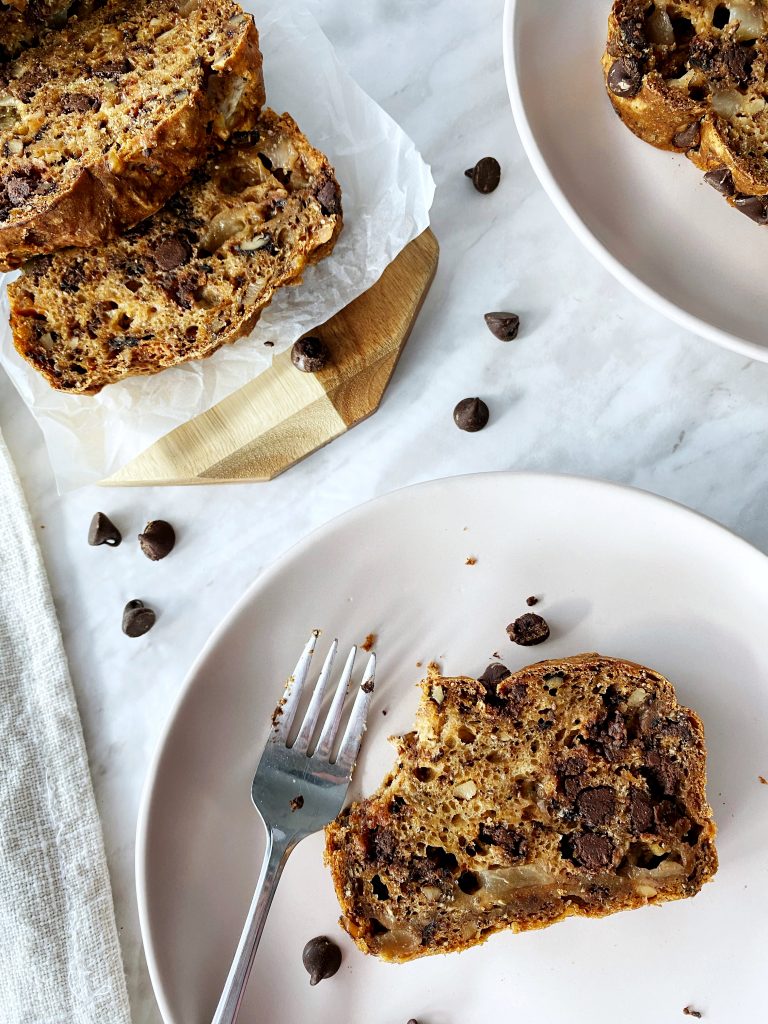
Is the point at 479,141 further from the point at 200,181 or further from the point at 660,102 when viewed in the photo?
the point at 200,181

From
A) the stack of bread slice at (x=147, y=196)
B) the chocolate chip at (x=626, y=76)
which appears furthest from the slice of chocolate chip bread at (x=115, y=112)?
the chocolate chip at (x=626, y=76)

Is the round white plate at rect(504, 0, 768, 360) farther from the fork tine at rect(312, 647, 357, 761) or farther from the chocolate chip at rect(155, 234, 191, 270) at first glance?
the fork tine at rect(312, 647, 357, 761)

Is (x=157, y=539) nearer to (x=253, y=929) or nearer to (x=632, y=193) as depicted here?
(x=253, y=929)

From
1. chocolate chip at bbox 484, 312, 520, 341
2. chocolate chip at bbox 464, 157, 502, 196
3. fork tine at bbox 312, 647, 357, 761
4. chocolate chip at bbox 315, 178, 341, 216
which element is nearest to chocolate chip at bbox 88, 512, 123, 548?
fork tine at bbox 312, 647, 357, 761

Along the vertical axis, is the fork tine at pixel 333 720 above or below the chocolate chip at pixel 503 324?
below

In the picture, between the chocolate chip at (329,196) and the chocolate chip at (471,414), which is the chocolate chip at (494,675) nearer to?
the chocolate chip at (471,414)

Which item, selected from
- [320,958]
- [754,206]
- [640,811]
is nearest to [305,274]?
[754,206]
